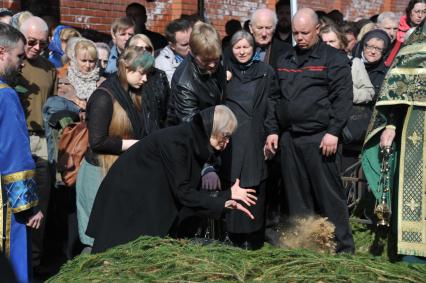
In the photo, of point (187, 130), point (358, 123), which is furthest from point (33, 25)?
point (358, 123)

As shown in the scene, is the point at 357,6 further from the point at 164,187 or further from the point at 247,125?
the point at 164,187

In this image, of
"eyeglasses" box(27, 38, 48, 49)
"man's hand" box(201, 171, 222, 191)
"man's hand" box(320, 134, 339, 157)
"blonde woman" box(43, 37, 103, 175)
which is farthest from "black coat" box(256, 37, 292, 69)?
"eyeglasses" box(27, 38, 48, 49)

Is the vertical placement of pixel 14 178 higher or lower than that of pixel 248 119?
lower

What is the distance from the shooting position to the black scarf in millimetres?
6086

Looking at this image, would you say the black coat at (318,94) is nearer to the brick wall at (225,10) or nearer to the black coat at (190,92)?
the black coat at (190,92)

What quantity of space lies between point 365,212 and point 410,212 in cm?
→ 179

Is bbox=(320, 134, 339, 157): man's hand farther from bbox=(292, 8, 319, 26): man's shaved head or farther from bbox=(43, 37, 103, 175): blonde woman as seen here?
bbox=(43, 37, 103, 175): blonde woman

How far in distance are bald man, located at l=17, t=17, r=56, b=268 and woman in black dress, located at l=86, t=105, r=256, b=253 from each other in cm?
200

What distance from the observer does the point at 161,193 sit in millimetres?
4996

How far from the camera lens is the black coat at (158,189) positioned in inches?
194

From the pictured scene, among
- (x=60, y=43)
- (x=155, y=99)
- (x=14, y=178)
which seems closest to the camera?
(x=14, y=178)

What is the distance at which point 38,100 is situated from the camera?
7.10 m

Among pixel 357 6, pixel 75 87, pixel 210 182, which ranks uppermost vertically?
pixel 357 6

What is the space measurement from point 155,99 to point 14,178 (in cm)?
166
